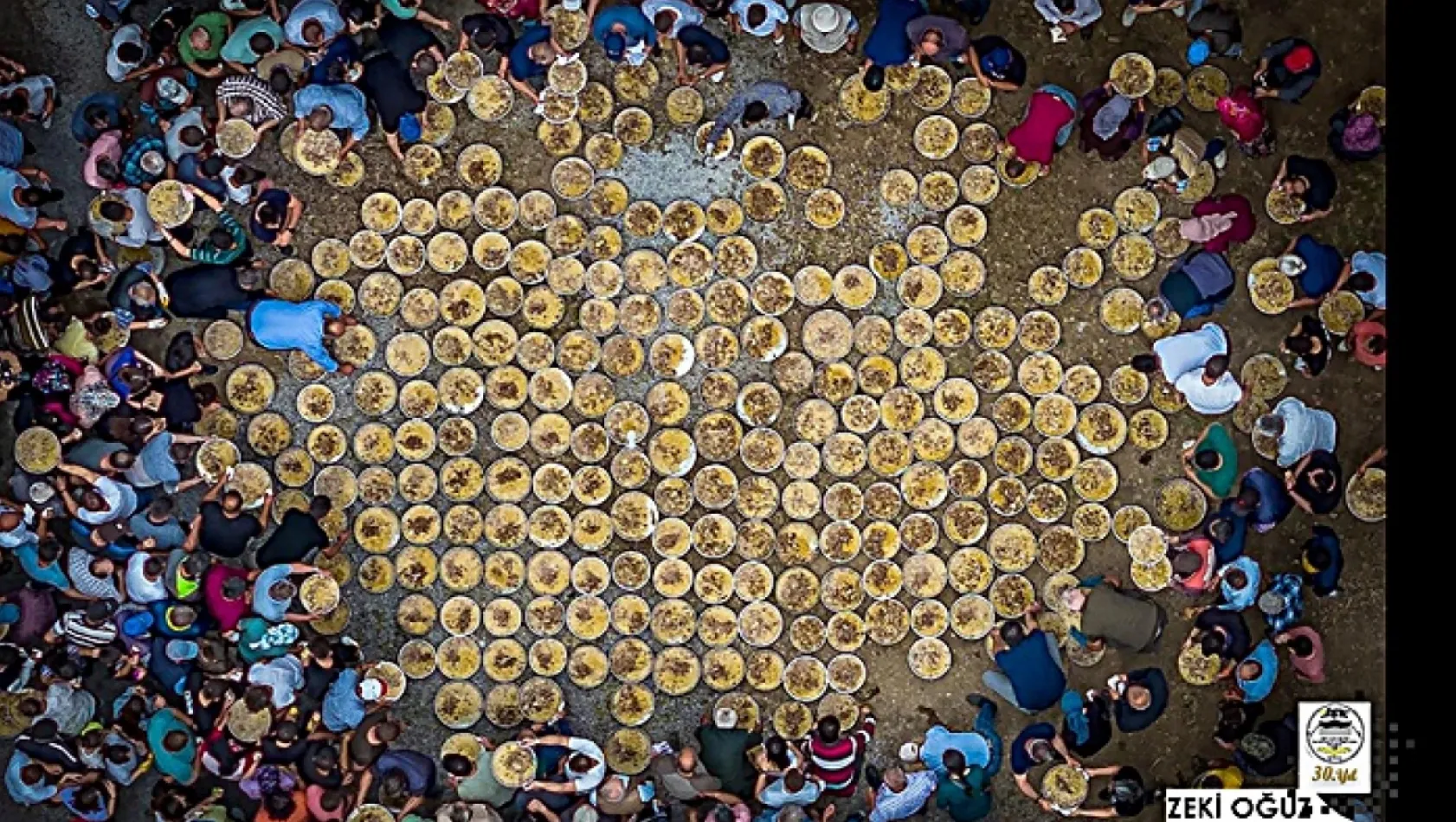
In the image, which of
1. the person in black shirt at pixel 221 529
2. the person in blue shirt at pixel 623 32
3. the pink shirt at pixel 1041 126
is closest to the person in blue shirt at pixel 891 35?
the pink shirt at pixel 1041 126

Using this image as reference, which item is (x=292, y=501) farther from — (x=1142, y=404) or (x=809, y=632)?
(x=1142, y=404)

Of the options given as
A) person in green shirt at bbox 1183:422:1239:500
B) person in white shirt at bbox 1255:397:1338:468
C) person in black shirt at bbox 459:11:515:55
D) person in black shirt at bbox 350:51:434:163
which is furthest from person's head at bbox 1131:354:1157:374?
person in black shirt at bbox 350:51:434:163

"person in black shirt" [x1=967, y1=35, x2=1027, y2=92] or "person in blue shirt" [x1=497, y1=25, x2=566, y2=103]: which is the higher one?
"person in black shirt" [x1=967, y1=35, x2=1027, y2=92]

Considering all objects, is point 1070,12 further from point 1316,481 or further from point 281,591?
point 281,591

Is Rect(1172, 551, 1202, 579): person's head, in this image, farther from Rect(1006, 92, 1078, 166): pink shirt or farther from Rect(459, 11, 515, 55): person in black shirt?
Rect(459, 11, 515, 55): person in black shirt
